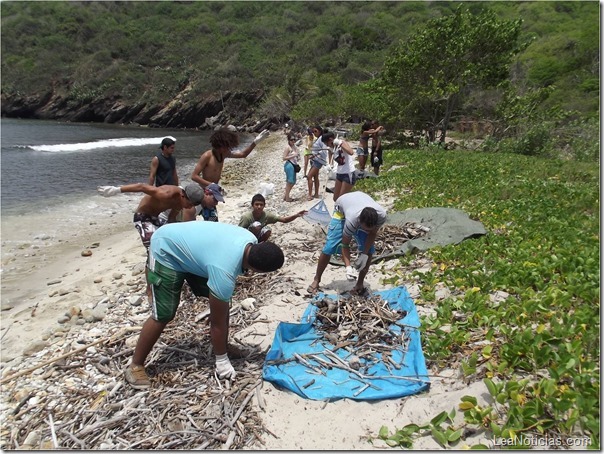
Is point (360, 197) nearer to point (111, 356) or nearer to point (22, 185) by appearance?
point (111, 356)

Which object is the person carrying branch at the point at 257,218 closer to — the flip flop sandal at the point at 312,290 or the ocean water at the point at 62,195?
the flip flop sandal at the point at 312,290

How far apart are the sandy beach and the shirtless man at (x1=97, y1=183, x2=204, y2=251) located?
4.16ft

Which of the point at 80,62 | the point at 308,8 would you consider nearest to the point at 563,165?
the point at 80,62

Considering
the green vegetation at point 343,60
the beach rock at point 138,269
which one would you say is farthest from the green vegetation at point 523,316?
the green vegetation at point 343,60

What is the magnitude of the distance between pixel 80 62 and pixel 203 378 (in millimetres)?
87956

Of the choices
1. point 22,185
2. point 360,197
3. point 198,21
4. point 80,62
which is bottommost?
point 22,185

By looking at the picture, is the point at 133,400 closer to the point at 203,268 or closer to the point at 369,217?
the point at 203,268

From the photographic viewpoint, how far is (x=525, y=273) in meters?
4.48

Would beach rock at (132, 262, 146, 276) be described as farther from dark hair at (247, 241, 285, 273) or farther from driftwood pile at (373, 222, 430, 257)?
dark hair at (247, 241, 285, 273)

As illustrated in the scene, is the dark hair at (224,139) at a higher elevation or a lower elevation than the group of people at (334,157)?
higher

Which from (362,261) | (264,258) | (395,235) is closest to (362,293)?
(362,261)

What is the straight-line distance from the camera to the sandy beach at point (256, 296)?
313cm

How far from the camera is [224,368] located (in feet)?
12.0

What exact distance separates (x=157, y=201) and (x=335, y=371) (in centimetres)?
296
